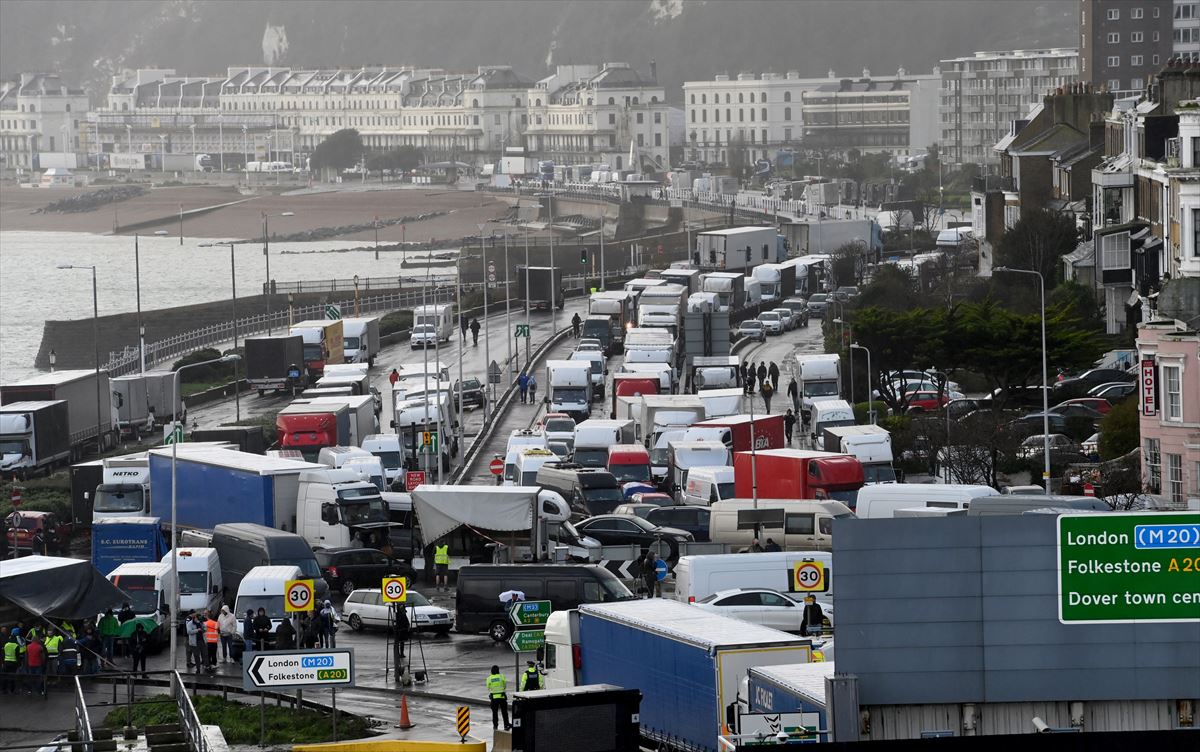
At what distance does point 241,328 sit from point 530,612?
55265mm

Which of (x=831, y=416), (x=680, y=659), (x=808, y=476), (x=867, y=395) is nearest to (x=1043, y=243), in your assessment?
(x=867, y=395)

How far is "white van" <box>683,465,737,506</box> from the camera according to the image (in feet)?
116

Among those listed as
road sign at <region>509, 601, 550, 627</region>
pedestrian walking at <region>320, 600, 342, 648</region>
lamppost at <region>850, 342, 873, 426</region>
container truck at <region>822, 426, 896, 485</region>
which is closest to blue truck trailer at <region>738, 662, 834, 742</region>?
road sign at <region>509, 601, 550, 627</region>

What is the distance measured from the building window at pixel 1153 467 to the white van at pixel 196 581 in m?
15.4

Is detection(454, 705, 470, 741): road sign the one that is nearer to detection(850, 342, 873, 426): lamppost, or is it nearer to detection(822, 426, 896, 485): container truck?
detection(822, 426, 896, 485): container truck

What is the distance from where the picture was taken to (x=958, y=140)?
553 ft

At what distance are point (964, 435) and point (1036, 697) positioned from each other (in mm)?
21445

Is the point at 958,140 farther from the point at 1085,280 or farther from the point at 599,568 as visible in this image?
the point at 599,568

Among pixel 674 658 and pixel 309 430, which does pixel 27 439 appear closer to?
pixel 309 430

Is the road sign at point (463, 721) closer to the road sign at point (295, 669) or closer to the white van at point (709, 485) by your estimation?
the road sign at point (295, 669)

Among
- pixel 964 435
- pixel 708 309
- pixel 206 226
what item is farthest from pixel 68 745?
pixel 206 226

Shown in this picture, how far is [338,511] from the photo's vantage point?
3212cm

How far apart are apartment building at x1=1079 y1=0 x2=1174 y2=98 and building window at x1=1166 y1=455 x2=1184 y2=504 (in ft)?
266

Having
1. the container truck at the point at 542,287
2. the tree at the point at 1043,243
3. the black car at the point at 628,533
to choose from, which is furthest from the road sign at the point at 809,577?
the container truck at the point at 542,287
